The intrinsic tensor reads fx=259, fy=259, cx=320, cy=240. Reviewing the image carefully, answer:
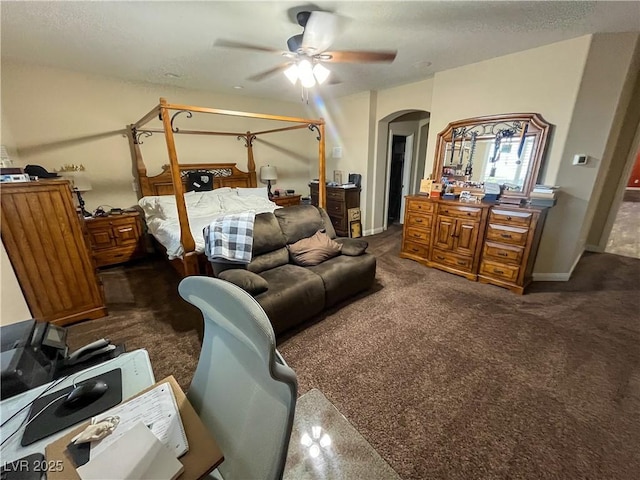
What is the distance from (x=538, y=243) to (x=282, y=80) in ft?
12.7

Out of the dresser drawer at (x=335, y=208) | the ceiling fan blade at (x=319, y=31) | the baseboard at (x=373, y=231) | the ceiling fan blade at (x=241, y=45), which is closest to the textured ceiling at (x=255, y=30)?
the ceiling fan blade at (x=241, y=45)

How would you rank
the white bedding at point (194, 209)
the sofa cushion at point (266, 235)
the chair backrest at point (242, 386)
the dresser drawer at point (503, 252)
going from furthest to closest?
1. the white bedding at point (194, 209)
2. the dresser drawer at point (503, 252)
3. the sofa cushion at point (266, 235)
4. the chair backrest at point (242, 386)

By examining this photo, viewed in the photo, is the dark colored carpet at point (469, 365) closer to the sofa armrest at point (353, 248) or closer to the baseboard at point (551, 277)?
the baseboard at point (551, 277)

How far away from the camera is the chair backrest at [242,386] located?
1.97 ft

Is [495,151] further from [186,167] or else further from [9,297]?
[9,297]

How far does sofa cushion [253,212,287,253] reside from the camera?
259 centimetres

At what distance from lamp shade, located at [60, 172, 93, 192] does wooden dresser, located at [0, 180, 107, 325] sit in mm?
1244

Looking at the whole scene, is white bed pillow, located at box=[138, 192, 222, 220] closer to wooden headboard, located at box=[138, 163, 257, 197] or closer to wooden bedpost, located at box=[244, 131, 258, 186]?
wooden headboard, located at box=[138, 163, 257, 197]

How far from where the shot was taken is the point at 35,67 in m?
3.02

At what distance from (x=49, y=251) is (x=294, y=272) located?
2.06 m

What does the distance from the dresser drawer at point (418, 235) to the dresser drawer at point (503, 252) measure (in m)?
0.70

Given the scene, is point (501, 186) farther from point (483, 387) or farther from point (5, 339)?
point (5, 339)

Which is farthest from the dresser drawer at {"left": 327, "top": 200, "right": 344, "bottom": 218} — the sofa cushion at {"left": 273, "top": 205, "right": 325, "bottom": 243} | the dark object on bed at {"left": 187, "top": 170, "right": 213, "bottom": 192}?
the dark object on bed at {"left": 187, "top": 170, "right": 213, "bottom": 192}

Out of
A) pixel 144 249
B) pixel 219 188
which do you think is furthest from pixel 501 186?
pixel 144 249
